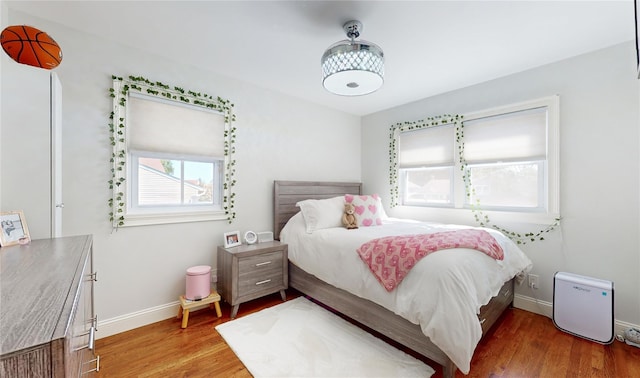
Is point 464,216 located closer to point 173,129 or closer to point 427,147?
point 427,147

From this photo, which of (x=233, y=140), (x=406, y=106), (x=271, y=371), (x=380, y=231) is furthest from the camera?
(x=406, y=106)

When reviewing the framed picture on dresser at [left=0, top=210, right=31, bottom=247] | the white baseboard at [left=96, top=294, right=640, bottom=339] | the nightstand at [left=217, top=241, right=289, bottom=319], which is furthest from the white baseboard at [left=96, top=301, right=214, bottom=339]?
the framed picture on dresser at [left=0, top=210, right=31, bottom=247]

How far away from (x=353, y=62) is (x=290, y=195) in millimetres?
1949

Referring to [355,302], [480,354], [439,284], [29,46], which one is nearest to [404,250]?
[439,284]

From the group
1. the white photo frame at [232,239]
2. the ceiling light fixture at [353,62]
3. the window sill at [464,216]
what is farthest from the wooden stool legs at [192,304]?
the window sill at [464,216]

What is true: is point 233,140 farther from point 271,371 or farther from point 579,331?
point 579,331

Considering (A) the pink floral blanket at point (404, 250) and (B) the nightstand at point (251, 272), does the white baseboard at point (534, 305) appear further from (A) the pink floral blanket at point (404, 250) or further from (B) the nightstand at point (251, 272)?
(B) the nightstand at point (251, 272)

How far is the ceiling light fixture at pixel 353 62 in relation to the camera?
5.92 feet

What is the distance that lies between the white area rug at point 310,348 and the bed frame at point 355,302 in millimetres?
139

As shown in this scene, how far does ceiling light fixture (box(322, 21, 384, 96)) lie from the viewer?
5.92 ft

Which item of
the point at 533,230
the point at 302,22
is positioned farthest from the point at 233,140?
the point at 533,230

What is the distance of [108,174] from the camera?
2.20m

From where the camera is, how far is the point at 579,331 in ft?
7.13

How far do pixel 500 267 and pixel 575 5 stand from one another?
1956 mm
